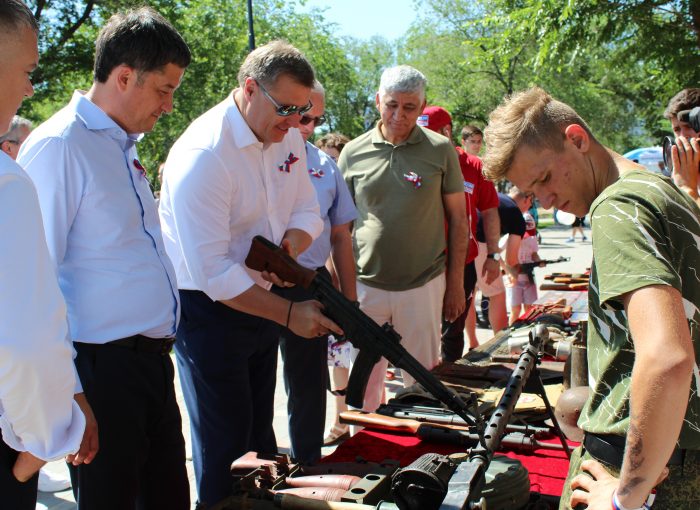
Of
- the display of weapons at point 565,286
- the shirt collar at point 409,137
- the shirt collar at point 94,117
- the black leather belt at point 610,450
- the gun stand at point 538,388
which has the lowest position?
the display of weapons at point 565,286

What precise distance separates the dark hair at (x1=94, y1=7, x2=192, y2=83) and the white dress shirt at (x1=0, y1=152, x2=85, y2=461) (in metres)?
0.77

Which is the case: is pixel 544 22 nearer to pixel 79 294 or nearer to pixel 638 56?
pixel 638 56

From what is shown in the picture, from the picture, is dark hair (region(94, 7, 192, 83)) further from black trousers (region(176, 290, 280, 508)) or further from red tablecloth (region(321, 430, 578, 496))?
red tablecloth (region(321, 430, 578, 496))

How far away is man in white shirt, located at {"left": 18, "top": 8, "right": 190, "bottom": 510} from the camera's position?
2.09 meters

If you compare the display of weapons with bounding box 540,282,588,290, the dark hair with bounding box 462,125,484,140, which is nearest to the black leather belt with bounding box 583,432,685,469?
the display of weapons with bounding box 540,282,588,290

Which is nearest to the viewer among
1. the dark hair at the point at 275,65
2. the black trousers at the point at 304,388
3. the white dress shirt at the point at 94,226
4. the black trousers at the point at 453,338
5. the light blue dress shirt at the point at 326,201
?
the white dress shirt at the point at 94,226

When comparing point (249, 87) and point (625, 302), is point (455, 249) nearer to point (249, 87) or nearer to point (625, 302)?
point (249, 87)

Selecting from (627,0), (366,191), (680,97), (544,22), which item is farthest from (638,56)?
(366,191)

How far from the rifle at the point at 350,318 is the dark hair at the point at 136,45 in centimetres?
78

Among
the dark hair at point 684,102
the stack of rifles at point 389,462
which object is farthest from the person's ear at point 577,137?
the dark hair at point 684,102

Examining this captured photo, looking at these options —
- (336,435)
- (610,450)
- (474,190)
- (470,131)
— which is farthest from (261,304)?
(470,131)

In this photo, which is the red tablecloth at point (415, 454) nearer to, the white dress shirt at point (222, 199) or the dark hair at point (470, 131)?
the white dress shirt at point (222, 199)

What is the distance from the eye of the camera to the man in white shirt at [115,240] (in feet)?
6.86

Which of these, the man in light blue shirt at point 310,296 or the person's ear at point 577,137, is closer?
the person's ear at point 577,137
